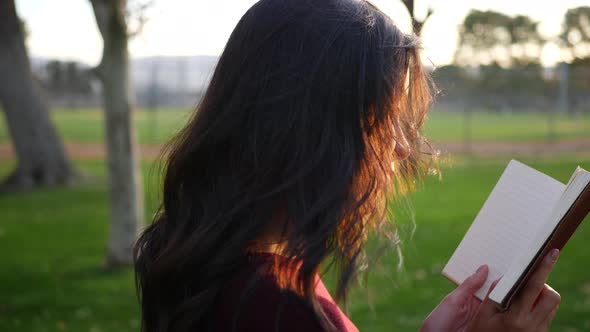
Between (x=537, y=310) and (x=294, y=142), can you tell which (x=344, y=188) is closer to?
(x=294, y=142)

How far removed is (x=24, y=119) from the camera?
14.3 meters

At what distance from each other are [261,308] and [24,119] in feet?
45.4

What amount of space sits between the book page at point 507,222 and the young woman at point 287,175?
153mm

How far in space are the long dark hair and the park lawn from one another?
129 cm

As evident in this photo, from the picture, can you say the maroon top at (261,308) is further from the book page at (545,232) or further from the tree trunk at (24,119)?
the tree trunk at (24,119)

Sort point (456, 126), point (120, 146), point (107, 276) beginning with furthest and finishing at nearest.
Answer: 1. point (456, 126)
2. point (120, 146)
3. point (107, 276)

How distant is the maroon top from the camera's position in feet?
4.32

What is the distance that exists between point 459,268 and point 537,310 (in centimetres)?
26

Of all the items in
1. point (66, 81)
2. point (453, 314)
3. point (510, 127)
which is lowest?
point (66, 81)

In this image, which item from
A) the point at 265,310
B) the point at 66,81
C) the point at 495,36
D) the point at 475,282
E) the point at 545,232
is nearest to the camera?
the point at 265,310

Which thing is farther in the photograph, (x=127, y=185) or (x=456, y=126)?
(x=456, y=126)

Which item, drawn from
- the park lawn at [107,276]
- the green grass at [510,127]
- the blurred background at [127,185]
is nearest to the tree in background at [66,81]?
the blurred background at [127,185]

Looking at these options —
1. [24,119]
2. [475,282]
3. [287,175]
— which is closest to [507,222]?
[475,282]

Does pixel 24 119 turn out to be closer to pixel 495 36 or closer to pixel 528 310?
pixel 528 310
